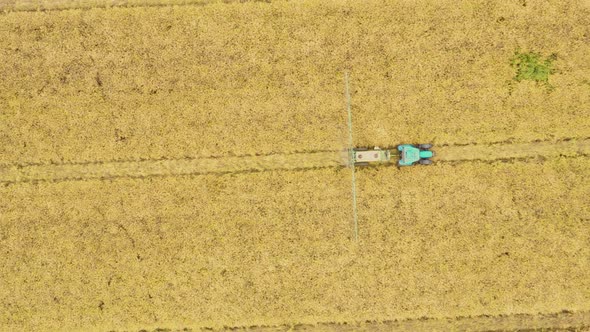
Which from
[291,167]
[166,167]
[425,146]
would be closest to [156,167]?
[166,167]

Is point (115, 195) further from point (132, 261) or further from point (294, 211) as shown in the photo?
point (294, 211)

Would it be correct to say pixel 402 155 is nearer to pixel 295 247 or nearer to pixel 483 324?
pixel 295 247

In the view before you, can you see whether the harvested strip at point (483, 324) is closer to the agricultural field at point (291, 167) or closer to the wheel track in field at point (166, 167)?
the agricultural field at point (291, 167)

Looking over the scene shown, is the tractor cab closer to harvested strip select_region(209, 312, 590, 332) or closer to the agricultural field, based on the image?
the agricultural field

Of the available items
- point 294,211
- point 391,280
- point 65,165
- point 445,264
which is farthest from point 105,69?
point 445,264

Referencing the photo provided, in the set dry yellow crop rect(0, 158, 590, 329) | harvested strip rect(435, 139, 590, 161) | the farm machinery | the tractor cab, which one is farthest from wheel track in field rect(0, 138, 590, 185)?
harvested strip rect(435, 139, 590, 161)

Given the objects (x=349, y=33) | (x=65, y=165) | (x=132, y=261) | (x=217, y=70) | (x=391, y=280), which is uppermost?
(x=349, y=33)
